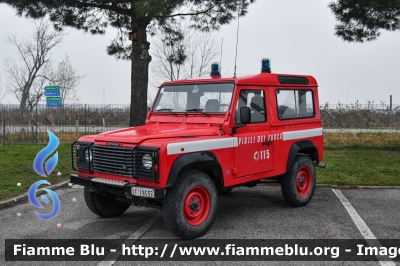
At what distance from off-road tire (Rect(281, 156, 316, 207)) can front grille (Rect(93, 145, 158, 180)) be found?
2.80 meters

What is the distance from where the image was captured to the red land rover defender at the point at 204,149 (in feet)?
17.8

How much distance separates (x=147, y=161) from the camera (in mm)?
5332

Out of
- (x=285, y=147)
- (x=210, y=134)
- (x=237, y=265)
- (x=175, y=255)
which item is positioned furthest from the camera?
(x=285, y=147)

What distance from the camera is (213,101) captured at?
6.51 metres

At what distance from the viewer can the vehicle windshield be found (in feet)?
21.0

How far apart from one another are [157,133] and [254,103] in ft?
5.55

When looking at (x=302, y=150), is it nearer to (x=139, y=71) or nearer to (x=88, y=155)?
(x=88, y=155)

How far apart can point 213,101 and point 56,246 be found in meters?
2.95

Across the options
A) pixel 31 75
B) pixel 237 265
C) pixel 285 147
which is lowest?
pixel 237 265

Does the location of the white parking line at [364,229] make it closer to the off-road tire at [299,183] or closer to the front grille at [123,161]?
the off-road tire at [299,183]

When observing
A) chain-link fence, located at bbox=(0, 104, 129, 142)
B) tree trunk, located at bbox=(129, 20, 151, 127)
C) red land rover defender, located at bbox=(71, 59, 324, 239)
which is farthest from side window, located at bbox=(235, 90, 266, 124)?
chain-link fence, located at bbox=(0, 104, 129, 142)

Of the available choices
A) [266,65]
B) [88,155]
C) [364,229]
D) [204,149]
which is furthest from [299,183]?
[88,155]

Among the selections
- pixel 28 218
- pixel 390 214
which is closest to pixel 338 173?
pixel 390 214

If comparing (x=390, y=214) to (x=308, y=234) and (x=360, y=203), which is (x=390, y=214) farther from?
(x=308, y=234)
